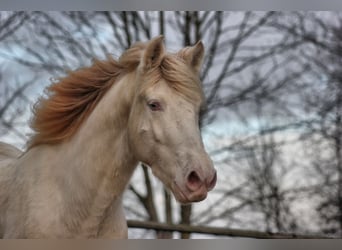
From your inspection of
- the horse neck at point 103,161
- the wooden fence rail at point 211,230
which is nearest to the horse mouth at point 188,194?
the horse neck at point 103,161

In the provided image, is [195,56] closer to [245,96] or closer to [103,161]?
[103,161]

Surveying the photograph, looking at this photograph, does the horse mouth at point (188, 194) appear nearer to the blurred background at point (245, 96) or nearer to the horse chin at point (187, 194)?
the horse chin at point (187, 194)

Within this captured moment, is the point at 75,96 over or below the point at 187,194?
over

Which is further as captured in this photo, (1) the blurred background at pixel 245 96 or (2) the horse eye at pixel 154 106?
(1) the blurred background at pixel 245 96

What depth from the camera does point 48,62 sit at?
3.70 m

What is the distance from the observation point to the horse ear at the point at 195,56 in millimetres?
1585

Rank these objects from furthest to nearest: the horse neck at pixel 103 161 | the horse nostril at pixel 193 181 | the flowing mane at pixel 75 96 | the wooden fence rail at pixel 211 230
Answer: the wooden fence rail at pixel 211 230, the flowing mane at pixel 75 96, the horse neck at pixel 103 161, the horse nostril at pixel 193 181

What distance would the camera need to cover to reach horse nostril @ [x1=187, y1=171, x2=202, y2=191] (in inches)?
51.8

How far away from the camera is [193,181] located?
1331 mm

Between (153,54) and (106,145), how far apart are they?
34 centimetres

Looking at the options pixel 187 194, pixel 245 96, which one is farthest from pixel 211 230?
pixel 187 194

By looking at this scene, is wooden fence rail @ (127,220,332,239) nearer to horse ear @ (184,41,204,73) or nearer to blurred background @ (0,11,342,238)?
blurred background @ (0,11,342,238)
